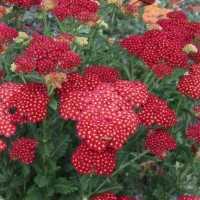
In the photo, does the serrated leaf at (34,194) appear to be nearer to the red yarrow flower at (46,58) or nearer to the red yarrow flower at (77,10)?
the red yarrow flower at (46,58)

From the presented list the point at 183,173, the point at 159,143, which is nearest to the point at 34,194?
the point at 159,143

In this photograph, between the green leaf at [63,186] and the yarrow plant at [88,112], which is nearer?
the yarrow plant at [88,112]

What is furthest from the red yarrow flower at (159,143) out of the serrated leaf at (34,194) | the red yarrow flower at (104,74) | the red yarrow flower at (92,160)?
the serrated leaf at (34,194)

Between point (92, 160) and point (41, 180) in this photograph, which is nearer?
point (92, 160)

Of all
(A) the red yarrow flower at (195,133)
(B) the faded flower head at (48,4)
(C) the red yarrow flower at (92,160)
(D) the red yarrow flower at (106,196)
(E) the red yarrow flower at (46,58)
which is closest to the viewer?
(C) the red yarrow flower at (92,160)

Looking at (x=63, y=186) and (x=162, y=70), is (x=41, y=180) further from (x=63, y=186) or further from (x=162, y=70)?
(x=162, y=70)

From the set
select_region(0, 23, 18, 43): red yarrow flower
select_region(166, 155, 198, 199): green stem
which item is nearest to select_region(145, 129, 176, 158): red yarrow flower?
select_region(166, 155, 198, 199): green stem
